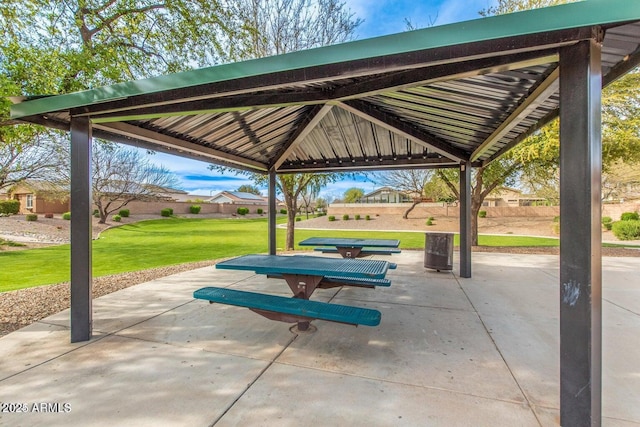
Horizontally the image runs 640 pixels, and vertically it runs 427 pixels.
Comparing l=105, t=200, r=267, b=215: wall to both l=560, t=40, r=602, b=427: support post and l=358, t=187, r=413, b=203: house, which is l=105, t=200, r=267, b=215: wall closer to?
l=358, t=187, r=413, b=203: house

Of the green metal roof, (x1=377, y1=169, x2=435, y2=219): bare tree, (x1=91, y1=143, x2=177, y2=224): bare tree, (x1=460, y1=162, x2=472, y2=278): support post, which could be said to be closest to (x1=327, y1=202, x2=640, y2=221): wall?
(x1=377, y1=169, x2=435, y2=219): bare tree

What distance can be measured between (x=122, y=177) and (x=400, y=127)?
91.4 feet

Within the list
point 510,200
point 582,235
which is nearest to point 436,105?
point 582,235

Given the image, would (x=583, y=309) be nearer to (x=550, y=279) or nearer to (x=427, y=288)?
(x=427, y=288)

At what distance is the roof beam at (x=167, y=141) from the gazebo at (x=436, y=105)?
2cm

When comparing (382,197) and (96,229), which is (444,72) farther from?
(382,197)

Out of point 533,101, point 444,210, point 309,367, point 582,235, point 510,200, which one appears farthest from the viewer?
point 510,200

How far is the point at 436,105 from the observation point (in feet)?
12.1

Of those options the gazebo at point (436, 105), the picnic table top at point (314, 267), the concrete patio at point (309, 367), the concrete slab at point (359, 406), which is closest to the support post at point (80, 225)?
the gazebo at point (436, 105)

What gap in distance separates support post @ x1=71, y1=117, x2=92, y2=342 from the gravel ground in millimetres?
1130

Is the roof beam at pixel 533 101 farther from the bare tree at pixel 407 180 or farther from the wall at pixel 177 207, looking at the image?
the wall at pixel 177 207

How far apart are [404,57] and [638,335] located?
13.9 feet

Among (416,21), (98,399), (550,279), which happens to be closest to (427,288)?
(550,279)

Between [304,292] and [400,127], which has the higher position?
[400,127]
